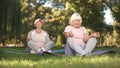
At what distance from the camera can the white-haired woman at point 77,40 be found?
328 inches

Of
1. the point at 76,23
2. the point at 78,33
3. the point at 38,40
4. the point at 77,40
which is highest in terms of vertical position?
the point at 76,23

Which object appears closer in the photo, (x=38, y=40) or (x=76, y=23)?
(x=76, y=23)

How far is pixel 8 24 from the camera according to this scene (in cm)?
2558

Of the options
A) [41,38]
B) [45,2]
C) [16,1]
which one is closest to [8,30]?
[16,1]

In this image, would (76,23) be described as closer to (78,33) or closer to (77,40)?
(78,33)

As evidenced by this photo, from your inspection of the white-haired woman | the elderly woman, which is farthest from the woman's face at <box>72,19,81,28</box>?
the elderly woman

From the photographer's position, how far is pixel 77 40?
9.05 meters

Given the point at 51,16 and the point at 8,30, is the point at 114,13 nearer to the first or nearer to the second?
the point at 8,30

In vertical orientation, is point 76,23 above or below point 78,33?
above

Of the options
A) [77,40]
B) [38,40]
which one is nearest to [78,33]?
[77,40]

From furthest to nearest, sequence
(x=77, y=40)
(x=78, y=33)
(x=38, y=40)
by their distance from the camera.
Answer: (x=38, y=40) → (x=78, y=33) → (x=77, y=40)

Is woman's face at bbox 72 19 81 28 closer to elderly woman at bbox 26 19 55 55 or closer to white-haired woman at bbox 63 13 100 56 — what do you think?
white-haired woman at bbox 63 13 100 56

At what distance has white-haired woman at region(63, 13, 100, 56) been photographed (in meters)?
8.32

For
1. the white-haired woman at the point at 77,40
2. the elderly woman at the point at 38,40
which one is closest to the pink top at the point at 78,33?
the white-haired woman at the point at 77,40
